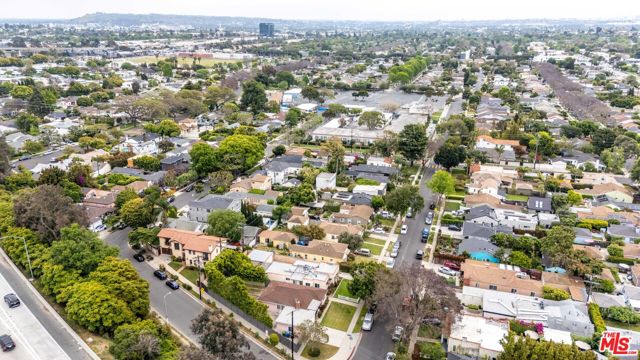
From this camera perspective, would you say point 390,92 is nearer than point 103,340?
No

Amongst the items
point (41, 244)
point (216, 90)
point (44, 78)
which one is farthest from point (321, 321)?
point (44, 78)

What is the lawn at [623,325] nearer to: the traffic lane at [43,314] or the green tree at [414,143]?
the green tree at [414,143]

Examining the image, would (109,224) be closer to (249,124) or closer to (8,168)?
(8,168)

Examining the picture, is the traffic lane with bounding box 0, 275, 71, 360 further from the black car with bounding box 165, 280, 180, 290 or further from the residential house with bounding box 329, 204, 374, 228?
the residential house with bounding box 329, 204, 374, 228

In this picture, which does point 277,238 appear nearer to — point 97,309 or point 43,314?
point 97,309

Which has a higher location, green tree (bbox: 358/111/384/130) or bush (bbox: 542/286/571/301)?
green tree (bbox: 358/111/384/130)

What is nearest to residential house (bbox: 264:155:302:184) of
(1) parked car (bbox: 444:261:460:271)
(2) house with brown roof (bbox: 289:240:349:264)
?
(2) house with brown roof (bbox: 289:240:349:264)

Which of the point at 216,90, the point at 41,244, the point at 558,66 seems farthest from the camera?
the point at 558,66
